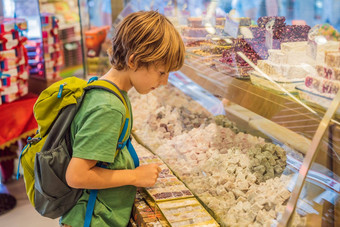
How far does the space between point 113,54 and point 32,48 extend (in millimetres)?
2528

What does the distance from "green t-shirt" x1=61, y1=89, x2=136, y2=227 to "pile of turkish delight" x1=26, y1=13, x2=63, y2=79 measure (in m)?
2.39

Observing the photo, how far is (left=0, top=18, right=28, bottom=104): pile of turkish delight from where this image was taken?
280cm

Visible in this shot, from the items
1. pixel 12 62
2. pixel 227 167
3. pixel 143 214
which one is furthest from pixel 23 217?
pixel 227 167

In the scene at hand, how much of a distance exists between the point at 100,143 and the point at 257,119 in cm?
90

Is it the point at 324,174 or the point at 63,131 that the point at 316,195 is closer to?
the point at 324,174

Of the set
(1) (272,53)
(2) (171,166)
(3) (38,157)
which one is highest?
(1) (272,53)

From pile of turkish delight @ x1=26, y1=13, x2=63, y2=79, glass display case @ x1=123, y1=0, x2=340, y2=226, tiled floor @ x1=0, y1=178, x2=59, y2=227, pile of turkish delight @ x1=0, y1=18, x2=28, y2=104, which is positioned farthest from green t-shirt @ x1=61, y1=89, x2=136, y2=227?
pile of turkish delight @ x1=26, y1=13, x2=63, y2=79

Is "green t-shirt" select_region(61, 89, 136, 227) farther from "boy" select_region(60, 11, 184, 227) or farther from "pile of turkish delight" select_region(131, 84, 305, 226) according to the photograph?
"pile of turkish delight" select_region(131, 84, 305, 226)

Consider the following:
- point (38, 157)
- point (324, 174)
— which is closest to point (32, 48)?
point (38, 157)

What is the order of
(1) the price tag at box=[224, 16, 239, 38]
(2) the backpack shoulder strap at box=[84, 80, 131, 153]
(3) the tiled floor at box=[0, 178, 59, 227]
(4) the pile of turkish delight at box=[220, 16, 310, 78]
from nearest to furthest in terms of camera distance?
(2) the backpack shoulder strap at box=[84, 80, 131, 153] → (4) the pile of turkish delight at box=[220, 16, 310, 78] → (1) the price tag at box=[224, 16, 239, 38] → (3) the tiled floor at box=[0, 178, 59, 227]

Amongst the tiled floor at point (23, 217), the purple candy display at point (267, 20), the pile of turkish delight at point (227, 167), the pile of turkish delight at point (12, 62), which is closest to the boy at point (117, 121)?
the pile of turkish delight at point (227, 167)

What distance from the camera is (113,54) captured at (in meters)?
1.33

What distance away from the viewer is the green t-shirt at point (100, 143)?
117cm

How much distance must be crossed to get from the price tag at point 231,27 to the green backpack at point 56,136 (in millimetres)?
994
